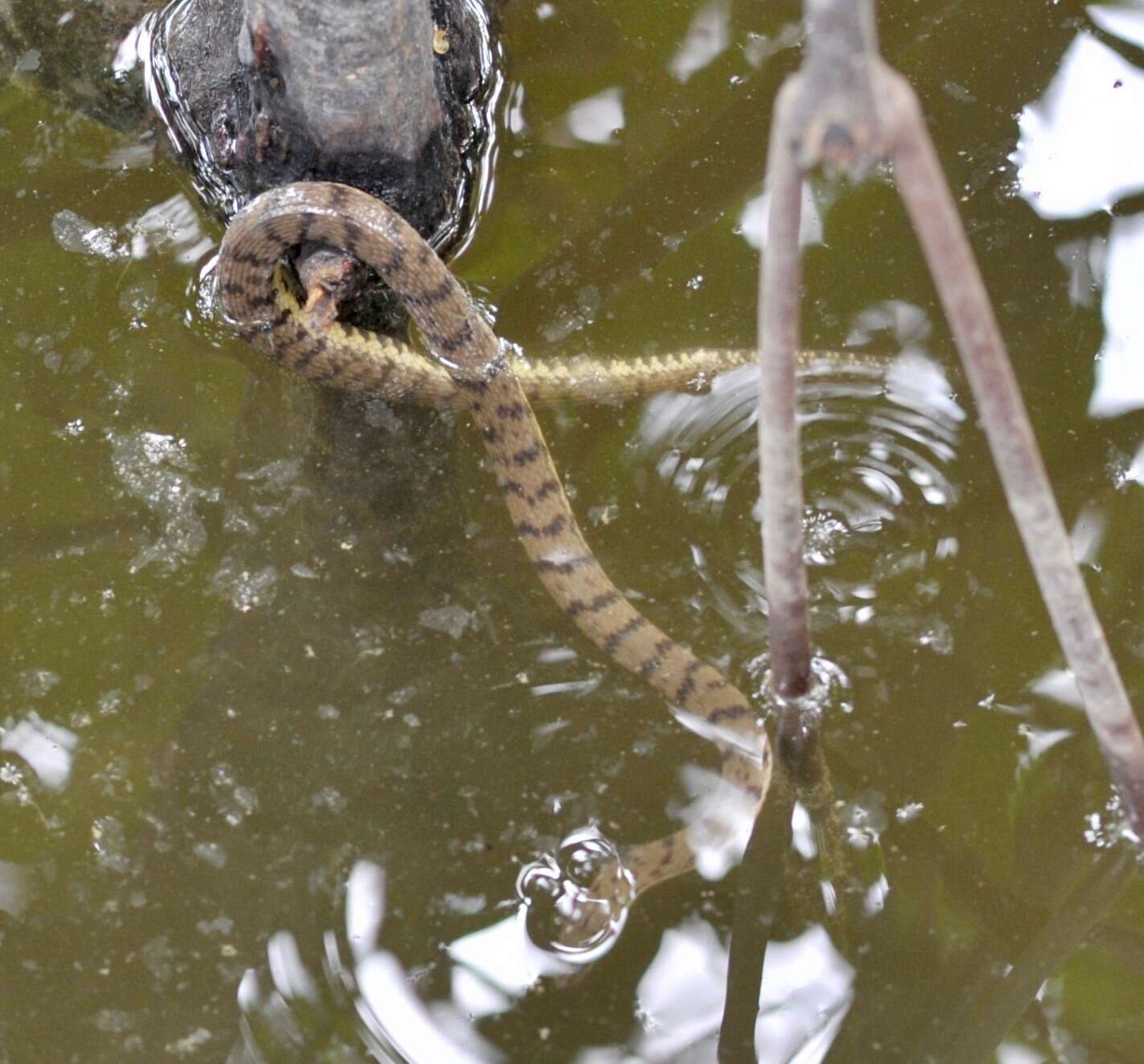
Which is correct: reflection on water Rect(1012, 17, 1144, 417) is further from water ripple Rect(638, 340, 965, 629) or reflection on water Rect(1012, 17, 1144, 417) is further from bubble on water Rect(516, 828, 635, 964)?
bubble on water Rect(516, 828, 635, 964)

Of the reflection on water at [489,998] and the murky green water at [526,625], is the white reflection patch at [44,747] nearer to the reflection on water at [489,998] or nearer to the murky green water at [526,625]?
the murky green water at [526,625]

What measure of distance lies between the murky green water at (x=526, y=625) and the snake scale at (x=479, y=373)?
0.25 feet

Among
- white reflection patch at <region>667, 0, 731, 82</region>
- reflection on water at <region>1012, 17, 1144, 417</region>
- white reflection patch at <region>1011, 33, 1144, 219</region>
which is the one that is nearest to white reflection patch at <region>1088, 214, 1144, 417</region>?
reflection on water at <region>1012, 17, 1144, 417</region>

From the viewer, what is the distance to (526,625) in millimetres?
3256

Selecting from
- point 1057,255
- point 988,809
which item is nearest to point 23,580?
point 988,809

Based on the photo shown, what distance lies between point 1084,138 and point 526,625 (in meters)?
2.49

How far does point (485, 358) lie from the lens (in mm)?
3496

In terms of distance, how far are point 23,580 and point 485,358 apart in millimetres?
1406

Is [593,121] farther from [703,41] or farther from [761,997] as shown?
[761,997]

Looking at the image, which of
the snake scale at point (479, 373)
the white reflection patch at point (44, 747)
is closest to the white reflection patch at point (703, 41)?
the snake scale at point (479, 373)

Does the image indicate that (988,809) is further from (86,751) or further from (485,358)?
(86,751)

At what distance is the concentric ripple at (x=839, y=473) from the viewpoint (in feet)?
10.7

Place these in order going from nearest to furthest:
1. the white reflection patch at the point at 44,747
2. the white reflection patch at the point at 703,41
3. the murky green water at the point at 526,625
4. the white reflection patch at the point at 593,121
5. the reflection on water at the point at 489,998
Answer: the reflection on water at the point at 489,998
the murky green water at the point at 526,625
the white reflection patch at the point at 44,747
the white reflection patch at the point at 593,121
the white reflection patch at the point at 703,41

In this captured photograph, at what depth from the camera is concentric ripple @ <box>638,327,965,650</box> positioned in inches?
128
